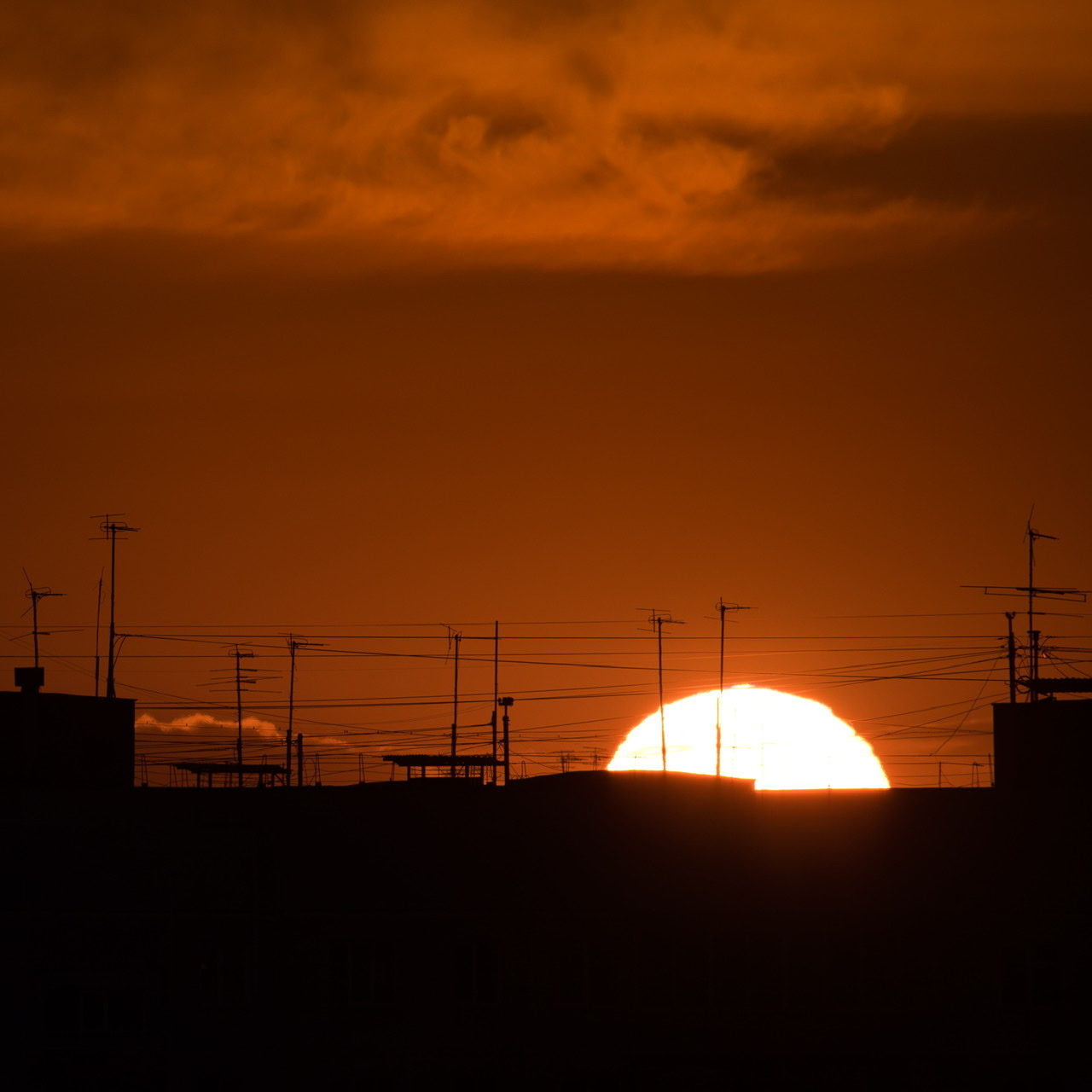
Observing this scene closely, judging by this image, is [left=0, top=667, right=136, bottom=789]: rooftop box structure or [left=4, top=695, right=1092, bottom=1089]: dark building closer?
[left=4, top=695, right=1092, bottom=1089]: dark building

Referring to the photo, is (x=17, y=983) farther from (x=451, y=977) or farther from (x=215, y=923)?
(x=451, y=977)

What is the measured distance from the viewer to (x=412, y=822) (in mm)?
53969

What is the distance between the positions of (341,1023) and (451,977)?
3804 mm

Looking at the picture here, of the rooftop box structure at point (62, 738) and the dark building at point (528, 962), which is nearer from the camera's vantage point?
the dark building at point (528, 962)

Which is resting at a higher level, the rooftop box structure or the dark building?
the rooftop box structure

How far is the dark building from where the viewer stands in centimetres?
5128

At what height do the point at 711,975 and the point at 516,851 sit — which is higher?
the point at 516,851

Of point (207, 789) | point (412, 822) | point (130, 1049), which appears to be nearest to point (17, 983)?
point (130, 1049)

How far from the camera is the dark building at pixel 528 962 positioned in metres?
51.3

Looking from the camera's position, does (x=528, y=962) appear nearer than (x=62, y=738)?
Yes

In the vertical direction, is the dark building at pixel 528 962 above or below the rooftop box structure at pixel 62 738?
below

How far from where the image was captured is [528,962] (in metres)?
51.7

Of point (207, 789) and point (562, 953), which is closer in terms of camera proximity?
point (562, 953)

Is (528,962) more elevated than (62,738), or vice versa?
(62,738)
